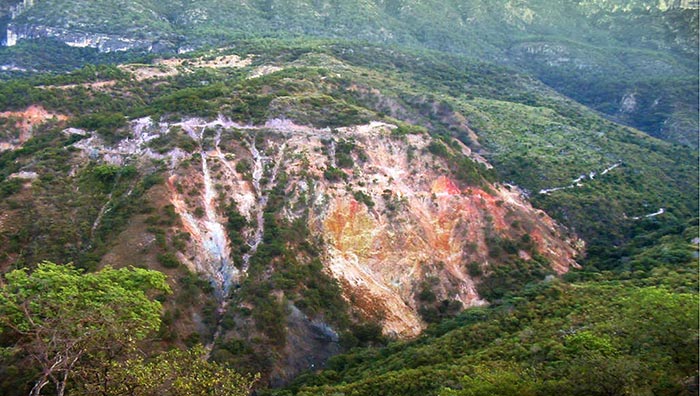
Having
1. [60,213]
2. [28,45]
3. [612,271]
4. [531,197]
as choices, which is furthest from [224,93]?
[28,45]

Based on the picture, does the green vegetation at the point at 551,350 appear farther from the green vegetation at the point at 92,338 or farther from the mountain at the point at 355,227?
the green vegetation at the point at 92,338

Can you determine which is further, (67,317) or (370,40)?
(370,40)

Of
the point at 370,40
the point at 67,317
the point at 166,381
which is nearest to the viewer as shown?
the point at 166,381

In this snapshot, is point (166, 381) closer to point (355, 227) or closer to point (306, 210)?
point (306, 210)

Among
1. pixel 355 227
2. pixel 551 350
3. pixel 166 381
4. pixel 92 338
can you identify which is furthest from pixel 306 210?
pixel 166 381

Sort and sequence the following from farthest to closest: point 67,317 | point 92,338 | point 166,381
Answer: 1. point 67,317
2. point 92,338
3. point 166,381

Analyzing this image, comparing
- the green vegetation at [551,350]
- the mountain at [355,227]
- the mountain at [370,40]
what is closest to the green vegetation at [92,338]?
the mountain at [355,227]

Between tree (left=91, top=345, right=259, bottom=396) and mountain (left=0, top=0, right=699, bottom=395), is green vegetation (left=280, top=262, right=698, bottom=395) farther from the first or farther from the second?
tree (left=91, top=345, right=259, bottom=396)
